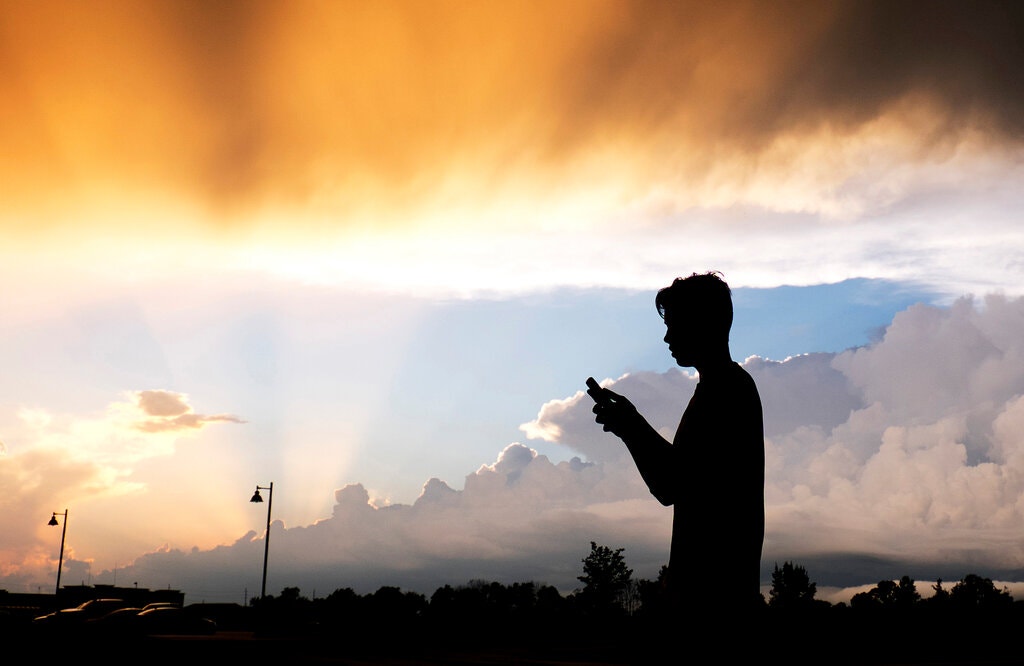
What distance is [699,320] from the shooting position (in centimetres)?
266

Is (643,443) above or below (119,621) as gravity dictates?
above

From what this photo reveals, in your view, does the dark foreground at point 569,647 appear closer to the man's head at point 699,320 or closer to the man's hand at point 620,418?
the man's hand at point 620,418

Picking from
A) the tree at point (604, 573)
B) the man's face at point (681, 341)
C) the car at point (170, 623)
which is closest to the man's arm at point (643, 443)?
the man's face at point (681, 341)

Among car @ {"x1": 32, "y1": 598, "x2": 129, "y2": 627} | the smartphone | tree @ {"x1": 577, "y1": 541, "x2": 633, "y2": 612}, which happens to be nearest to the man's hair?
the smartphone

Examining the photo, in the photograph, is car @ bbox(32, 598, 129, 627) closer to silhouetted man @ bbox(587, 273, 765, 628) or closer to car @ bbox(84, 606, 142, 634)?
car @ bbox(84, 606, 142, 634)

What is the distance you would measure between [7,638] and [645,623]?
16907 mm

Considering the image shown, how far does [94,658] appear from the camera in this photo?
1155 centimetres

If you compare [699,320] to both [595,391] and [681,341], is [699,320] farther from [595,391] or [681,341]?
[595,391]

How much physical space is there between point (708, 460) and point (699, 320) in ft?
1.48

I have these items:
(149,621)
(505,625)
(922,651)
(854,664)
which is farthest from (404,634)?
(922,651)

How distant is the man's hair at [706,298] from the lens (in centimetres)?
266

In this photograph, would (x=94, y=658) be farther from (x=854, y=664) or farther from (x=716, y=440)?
(x=854, y=664)

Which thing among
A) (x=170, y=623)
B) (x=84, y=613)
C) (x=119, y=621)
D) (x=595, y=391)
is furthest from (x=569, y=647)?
(x=595, y=391)

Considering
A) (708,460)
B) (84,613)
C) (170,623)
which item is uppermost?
(708,460)
